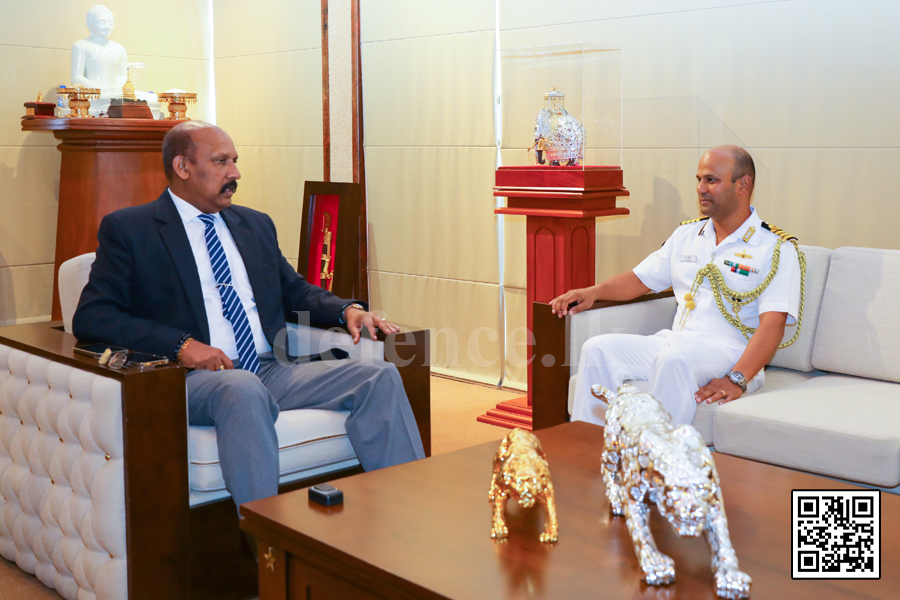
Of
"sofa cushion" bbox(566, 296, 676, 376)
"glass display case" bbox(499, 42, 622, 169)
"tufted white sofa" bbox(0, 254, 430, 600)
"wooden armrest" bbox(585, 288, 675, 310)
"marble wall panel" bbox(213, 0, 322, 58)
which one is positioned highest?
"marble wall panel" bbox(213, 0, 322, 58)

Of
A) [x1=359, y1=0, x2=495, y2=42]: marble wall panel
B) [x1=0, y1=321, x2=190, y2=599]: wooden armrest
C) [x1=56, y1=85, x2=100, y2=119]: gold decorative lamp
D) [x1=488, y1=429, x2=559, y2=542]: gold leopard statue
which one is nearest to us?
[x1=488, y1=429, x2=559, y2=542]: gold leopard statue

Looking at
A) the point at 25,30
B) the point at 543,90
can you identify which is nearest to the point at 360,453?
the point at 543,90

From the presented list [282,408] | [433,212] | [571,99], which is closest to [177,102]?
[433,212]

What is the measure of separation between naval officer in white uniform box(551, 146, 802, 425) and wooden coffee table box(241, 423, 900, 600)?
0.77 metres

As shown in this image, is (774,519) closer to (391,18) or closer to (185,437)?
(185,437)

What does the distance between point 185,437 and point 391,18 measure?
350cm

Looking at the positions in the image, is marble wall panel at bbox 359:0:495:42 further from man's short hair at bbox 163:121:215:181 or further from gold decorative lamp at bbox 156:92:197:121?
man's short hair at bbox 163:121:215:181

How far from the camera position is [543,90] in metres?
3.83

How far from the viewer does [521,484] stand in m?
1.58

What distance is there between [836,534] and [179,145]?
2.09 metres

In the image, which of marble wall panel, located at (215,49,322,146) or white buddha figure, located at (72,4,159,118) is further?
marble wall panel, located at (215,49,322,146)

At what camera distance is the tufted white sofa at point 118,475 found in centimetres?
204

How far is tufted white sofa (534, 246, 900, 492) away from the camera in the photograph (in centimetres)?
234

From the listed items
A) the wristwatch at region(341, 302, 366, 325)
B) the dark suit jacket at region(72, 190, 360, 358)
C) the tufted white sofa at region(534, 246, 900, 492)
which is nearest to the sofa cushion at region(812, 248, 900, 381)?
the tufted white sofa at region(534, 246, 900, 492)
